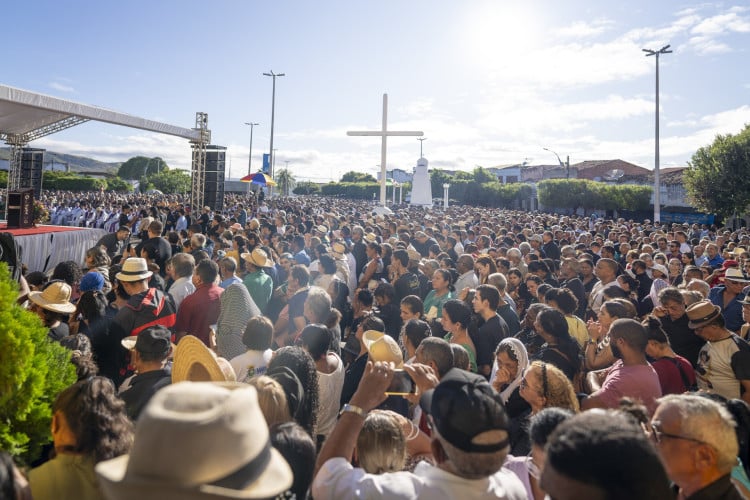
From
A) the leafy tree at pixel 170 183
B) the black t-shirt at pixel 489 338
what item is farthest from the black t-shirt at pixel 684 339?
the leafy tree at pixel 170 183

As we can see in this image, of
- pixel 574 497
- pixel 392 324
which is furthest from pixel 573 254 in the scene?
pixel 574 497

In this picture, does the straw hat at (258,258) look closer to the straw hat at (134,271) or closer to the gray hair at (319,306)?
the straw hat at (134,271)

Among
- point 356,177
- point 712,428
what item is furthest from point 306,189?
point 712,428

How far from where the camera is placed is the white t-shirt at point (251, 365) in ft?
12.2

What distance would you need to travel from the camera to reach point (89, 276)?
5652 mm

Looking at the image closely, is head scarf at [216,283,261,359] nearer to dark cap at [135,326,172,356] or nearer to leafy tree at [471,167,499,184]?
dark cap at [135,326,172,356]

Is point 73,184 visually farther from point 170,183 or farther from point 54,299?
point 54,299

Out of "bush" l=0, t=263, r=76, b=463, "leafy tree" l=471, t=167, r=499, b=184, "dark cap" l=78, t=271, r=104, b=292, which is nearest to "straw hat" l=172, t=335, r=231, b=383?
"bush" l=0, t=263, r=76, b=463

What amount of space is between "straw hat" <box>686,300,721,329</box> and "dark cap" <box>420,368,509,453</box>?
3.04 meters

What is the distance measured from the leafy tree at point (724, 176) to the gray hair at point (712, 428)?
3405cm

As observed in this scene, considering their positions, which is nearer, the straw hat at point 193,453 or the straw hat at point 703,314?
the straw hat at point 193,453

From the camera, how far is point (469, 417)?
1.90 m

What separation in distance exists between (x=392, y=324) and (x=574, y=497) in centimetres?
446

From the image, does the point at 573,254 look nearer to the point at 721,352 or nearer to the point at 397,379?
the point at 721,352
